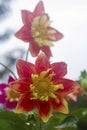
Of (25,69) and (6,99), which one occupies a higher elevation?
(25,69)

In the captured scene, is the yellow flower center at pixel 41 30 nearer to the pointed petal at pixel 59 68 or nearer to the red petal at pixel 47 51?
the red petal at pixel 47 51

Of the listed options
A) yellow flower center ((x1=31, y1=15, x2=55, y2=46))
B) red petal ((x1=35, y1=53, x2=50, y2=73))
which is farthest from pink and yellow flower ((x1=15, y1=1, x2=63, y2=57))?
red petal ((x1=35, y1=53, x2=50, y2=73))

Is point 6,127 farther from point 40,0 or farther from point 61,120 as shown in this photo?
point 40,0

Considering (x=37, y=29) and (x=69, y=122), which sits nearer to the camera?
(x=69, y=122)

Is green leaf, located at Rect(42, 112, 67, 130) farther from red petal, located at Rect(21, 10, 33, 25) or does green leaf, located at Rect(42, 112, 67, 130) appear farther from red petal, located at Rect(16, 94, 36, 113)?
red petal, located at Rect(21, 10, 33, 25)

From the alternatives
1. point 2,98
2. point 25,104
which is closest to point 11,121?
point 25,104

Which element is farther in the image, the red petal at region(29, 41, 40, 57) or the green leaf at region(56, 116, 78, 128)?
the red petal at region(29, 41, 40, 57)

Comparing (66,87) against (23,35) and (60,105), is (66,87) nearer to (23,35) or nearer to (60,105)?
(60,105)
